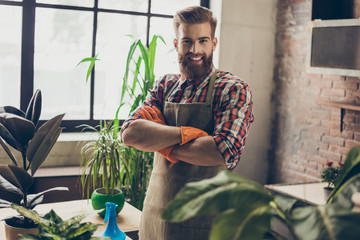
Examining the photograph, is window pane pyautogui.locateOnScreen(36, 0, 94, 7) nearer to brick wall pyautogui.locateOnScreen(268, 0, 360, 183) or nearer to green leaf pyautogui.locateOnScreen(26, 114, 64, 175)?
brick wall pyautogui.locateOnScreen(268, 0, 360, 183)

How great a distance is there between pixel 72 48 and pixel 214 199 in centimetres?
358

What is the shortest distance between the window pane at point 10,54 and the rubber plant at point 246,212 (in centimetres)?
345

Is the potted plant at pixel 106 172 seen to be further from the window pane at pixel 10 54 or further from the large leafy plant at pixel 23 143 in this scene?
the window pane at pixel 10 54

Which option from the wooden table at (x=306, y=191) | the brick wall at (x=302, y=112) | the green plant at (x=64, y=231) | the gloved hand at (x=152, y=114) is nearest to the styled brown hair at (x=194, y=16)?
the gloved hand at (x=152, y=114)

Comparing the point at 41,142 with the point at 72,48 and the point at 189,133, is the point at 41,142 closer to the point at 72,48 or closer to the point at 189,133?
the point at 189,133

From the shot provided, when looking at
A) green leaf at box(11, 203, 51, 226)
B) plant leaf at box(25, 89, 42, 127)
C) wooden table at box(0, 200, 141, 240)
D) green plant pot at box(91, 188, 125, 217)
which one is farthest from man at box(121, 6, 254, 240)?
green leaf at box(11, 203, 51, 226)

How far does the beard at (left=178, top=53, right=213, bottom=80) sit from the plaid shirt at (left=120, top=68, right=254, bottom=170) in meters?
0.03

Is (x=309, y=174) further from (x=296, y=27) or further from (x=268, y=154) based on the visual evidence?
(x=296, y=27)

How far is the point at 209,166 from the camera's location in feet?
6.24

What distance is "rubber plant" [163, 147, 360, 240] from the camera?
2.11 ft

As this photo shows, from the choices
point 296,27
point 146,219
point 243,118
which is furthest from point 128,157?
point 296,27

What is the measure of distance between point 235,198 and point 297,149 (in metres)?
3.74

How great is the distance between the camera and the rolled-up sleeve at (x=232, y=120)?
1.81 metres

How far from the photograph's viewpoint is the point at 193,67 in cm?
196
